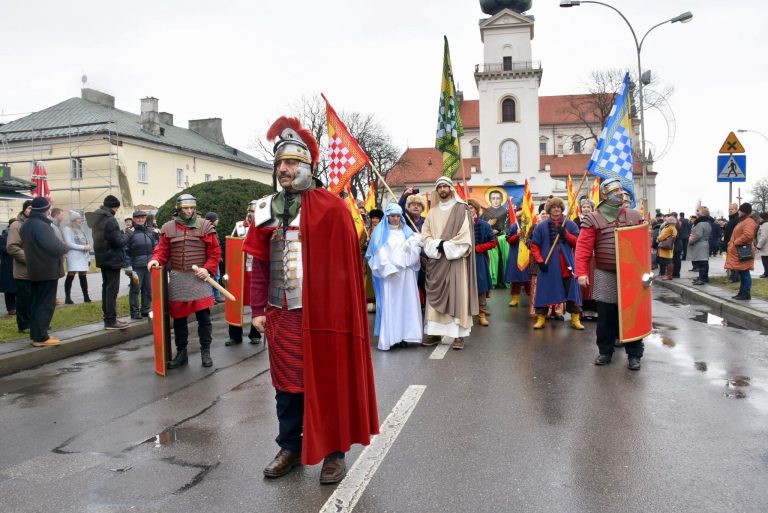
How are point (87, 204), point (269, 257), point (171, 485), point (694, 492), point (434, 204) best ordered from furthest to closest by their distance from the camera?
point (87, 204) < point (434, 204) < point (269, 257) < point (171, 485) < point (694, 492)

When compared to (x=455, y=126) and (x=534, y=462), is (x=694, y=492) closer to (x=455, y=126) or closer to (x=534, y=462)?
(x=534, y=462)

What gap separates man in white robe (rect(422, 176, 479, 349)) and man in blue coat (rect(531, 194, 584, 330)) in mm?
1693

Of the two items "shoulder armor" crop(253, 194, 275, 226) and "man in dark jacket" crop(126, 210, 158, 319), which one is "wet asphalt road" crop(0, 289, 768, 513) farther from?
"man in dark jacket" crop(126, 210, 158, 319)

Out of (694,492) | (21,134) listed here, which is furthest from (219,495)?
(21,134)

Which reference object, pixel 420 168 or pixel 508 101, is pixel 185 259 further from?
pixel 420 168

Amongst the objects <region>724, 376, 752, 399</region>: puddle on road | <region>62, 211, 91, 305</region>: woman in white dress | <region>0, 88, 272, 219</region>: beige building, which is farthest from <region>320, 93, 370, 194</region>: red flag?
<region>0, 88, 272, 219</region>: beige building

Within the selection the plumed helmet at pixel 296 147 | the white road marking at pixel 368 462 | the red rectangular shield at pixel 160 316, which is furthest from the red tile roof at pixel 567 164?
the plumed helmet at pixel 296 147

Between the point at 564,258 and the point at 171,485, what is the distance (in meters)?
7.04

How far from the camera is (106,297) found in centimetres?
917

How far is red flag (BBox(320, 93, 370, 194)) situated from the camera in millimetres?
10273

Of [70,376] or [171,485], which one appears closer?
[171,485]

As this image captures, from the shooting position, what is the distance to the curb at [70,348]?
7.12 m

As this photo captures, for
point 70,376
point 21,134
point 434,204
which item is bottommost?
point 70,376

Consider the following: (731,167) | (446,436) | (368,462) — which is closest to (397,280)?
(446,436)
